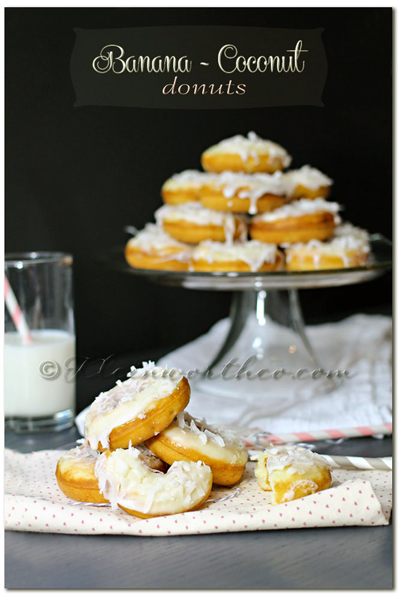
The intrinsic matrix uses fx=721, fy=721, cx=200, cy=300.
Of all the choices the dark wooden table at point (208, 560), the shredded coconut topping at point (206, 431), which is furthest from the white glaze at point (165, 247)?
the dark wooden table at point (208, 560)

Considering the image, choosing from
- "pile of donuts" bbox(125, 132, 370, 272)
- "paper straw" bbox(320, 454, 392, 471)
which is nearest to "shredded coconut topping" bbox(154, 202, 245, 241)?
"pile of donuts" bbox(125, 132, 370, 272)

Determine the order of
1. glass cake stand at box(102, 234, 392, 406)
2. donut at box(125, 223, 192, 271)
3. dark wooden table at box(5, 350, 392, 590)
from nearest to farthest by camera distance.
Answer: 1. dark wooden table at box(5, 350, 392, 590)
2. glass cake stand at box(102, 234, 392, 406)
3. donut at box(125, 223, 192, 271)

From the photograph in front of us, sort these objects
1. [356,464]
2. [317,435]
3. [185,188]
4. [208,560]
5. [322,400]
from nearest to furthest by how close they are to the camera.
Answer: [208,560]
[356,464]
[317,435]
[322,400]
[185,188]

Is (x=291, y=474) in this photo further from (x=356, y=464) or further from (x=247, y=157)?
(x=247, y=157)

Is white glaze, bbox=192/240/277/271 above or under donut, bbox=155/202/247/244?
under

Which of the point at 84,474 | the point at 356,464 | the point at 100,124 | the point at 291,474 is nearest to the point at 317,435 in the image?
the point at 356,464

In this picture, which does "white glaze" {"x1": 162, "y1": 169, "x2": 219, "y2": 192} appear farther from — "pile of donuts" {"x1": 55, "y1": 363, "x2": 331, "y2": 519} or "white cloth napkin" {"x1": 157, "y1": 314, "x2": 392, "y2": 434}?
"pile of donuts" {"x1": 55, "y1": 363, "x2": 331, "y2": 519}

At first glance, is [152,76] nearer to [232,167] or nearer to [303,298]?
[232,167]
